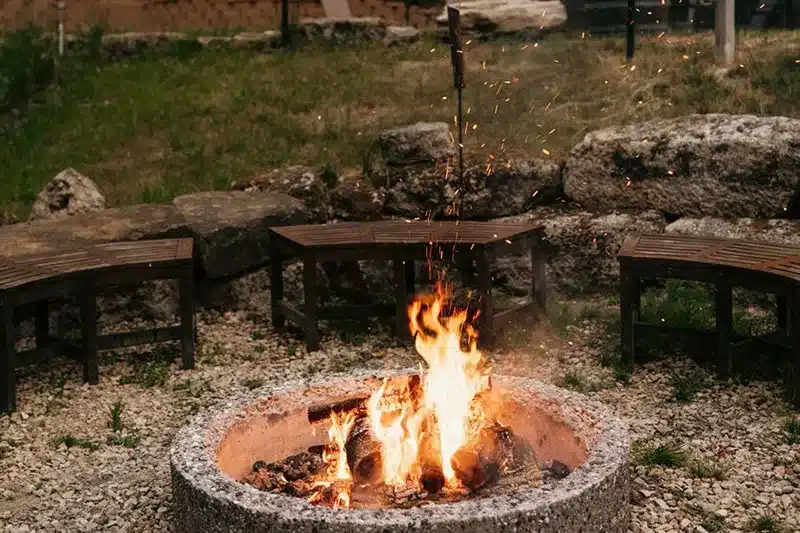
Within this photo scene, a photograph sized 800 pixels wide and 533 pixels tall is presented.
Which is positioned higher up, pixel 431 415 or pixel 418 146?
pixel 418 146

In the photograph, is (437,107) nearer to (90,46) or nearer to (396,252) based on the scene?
(396,252)

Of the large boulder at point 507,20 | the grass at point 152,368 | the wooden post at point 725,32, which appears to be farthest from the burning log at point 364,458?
the large boulder at point 507,20

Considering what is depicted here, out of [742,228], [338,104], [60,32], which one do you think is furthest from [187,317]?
[60,32]

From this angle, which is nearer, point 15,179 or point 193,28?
point 15,179

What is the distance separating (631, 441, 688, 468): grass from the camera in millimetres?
6199

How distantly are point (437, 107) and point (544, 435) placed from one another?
5826 mm

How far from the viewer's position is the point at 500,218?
978 centimetres

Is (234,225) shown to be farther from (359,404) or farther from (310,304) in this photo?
(359,404)

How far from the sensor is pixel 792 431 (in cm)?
656

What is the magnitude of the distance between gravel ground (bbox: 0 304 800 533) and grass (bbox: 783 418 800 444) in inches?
1.4

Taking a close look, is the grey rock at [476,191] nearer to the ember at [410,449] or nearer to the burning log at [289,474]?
the ember at [410,449]

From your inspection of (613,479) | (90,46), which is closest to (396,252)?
(613,479)

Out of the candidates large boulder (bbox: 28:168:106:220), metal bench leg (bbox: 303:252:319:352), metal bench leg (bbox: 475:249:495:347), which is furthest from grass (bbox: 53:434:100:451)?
large boulder (bbox: 28:168:106:220)

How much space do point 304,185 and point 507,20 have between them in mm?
4475
